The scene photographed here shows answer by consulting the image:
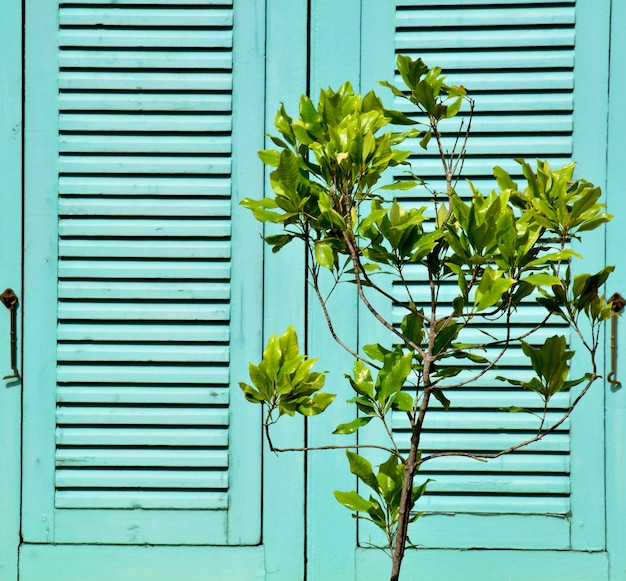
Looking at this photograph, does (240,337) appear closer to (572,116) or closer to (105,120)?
(105,120)

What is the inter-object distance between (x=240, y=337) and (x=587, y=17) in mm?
1252

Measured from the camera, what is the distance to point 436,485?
2178 millimetres

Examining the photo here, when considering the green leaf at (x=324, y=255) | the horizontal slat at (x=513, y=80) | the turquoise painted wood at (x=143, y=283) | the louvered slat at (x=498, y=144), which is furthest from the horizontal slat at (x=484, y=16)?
the green leaf at (x=324, y=255)

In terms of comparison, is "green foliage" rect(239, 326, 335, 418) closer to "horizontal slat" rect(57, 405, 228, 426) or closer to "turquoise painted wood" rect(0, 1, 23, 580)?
"horizontal slat" rect(57, 405, 228, 426)

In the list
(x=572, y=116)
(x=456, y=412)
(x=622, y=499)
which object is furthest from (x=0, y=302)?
(x=622, y=499)

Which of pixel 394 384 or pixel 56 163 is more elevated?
pixel 56 163

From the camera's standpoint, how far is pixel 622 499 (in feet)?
7.09

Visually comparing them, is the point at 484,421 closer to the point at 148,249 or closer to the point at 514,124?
the point at 514,124

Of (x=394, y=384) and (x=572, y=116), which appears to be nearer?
(x=394, y=384)

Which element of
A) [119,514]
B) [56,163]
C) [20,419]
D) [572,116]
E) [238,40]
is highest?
[238,40]

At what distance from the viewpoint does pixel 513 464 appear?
2.17 m

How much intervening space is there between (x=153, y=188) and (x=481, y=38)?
0.97m

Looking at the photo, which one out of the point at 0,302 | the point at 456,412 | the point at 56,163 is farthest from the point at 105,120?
the point at 456,412

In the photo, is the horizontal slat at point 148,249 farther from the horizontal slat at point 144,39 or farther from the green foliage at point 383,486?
the green foliage at point 383,486
